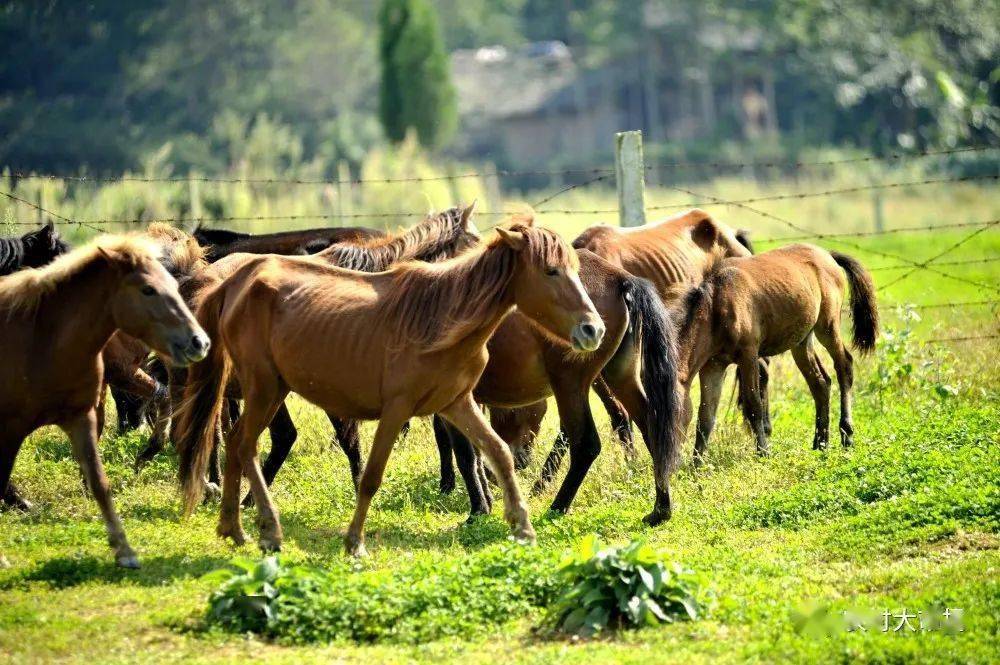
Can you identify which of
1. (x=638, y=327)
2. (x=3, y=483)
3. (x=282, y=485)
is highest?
(x=638, y=327)

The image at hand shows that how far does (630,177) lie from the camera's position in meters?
12.2

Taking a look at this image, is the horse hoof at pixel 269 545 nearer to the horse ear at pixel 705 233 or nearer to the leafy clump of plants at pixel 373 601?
the leafy clump of plants at pixel 373 601

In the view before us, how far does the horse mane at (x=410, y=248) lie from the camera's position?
362 inches

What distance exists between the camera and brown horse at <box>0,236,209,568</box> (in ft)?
24.2

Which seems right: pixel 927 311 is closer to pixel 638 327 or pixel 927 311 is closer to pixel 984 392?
pixel 984 392

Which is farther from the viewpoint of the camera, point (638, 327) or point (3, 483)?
point (638, 327)

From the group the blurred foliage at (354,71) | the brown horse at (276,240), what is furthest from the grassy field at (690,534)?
the blurred foliage at (354,71)

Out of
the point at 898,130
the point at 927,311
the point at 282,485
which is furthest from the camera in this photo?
the point at 898,130

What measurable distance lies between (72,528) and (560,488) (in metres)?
3.24

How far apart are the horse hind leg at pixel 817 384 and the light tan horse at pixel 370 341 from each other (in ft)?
10.1

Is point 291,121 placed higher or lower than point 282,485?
higher

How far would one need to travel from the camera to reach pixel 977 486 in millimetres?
8125

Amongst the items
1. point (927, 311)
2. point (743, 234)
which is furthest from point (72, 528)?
point (927, 311)

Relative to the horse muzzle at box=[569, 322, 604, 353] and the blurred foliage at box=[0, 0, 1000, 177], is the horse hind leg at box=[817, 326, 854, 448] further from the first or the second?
the blurred foliage at box=[0, 0, 1000, 177]
